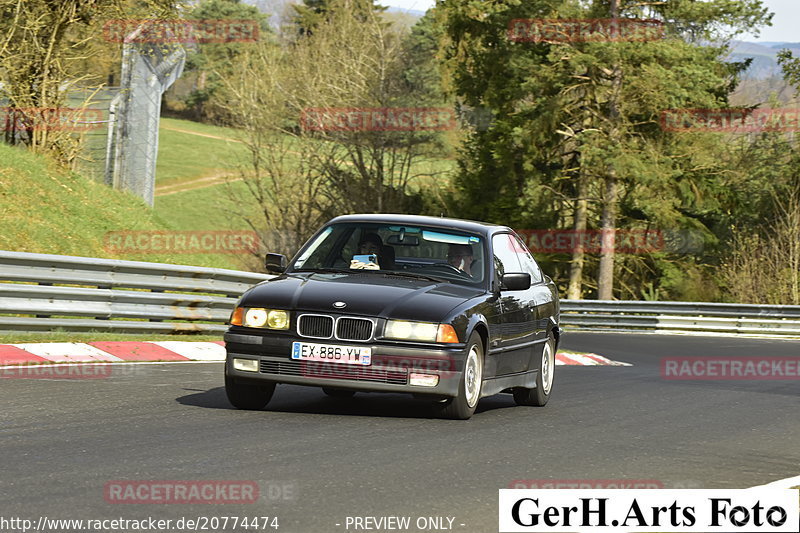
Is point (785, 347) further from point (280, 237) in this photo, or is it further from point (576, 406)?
point (280, 237)

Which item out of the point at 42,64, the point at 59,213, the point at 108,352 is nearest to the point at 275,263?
the point at 108,352

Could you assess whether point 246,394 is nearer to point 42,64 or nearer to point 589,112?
point 42,64

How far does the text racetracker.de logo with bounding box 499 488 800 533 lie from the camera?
5527mm

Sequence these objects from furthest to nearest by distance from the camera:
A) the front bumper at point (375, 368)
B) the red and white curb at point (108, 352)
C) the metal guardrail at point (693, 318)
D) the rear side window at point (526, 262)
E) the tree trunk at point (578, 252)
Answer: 1. the tree trunk at point (578, 252)
2. the metal guardrail at point (693, 318)
3. the red and white curb at point (108, 352)
4. the rear side window at point (526, 262)
5. the front bumper at point (375, 368)

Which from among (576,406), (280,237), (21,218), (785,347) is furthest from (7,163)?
(280,237)

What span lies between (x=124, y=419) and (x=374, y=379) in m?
1.81

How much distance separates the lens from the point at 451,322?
29.9 feet

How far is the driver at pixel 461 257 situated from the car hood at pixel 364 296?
49 centimetres

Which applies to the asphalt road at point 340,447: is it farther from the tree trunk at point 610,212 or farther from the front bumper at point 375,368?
the tree trunk at point 610,212

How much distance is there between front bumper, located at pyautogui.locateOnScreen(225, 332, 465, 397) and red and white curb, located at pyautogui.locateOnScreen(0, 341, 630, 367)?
3.71m

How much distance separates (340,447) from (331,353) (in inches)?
57.3

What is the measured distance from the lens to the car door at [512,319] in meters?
10.4

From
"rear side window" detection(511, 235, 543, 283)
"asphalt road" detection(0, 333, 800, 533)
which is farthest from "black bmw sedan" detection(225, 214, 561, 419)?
"rear side window" detection(511, 235, 543, 283)

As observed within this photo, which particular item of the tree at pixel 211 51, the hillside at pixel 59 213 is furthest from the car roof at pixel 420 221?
the tree at pixel 211 51
